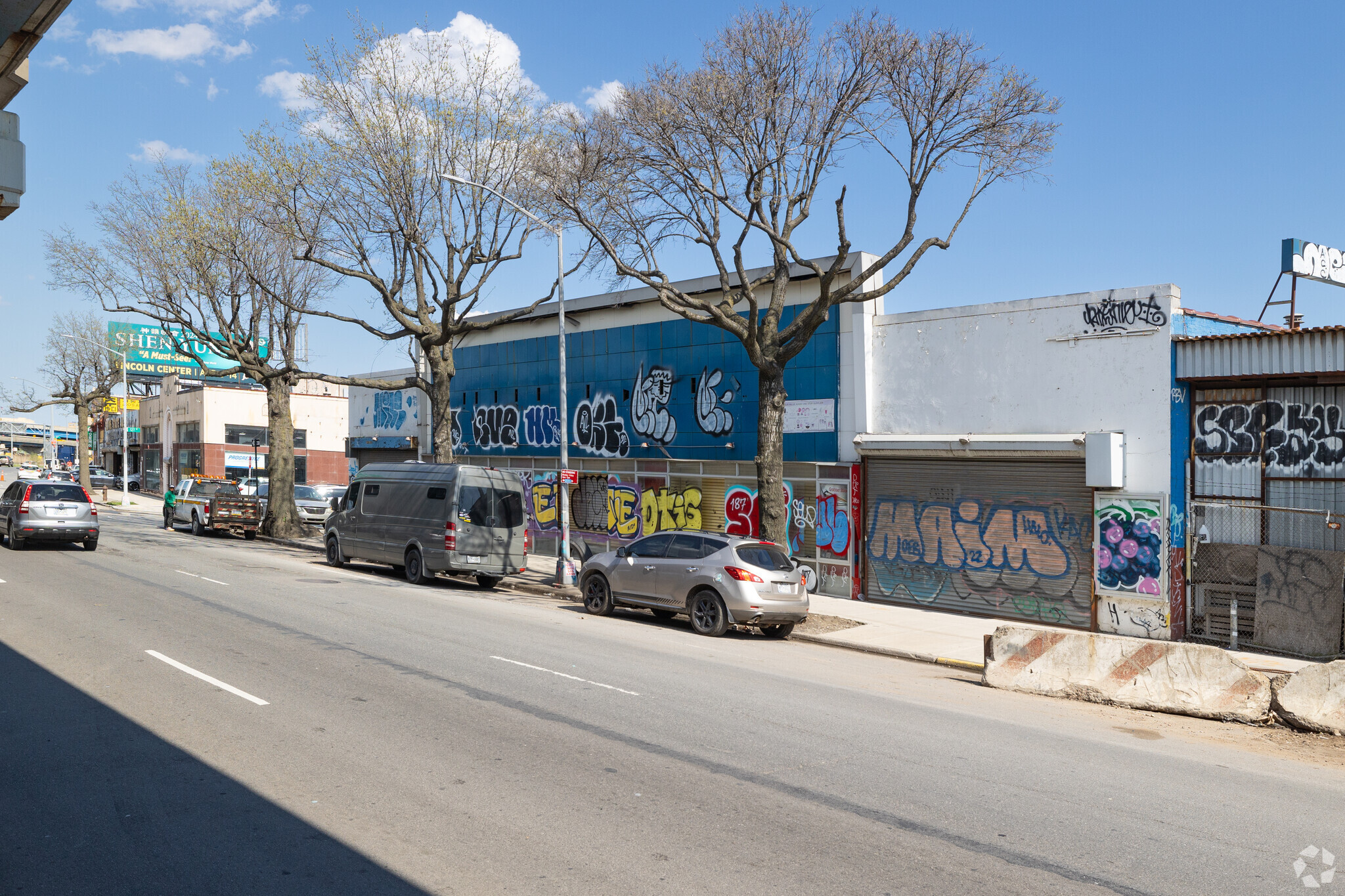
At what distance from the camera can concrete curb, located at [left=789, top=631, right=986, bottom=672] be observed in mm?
13727

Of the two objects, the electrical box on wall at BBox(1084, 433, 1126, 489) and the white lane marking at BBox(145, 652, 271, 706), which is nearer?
the white lane marking at BBox(145, 652, 271, 706)

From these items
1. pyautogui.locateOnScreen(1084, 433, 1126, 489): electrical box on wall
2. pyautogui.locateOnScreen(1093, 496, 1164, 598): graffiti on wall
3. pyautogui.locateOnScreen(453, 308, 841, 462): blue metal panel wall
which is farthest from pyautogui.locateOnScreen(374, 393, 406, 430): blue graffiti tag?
pyautogui.locateOnScreen(1093, 496, 1164, 598): graffiti on wall

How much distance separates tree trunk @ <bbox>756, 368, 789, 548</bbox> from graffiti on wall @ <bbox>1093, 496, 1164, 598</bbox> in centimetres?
537

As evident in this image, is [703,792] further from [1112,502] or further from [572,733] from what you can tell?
[1112,502]

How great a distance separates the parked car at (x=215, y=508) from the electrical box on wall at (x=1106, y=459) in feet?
86.9

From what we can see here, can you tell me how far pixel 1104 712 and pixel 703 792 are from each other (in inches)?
238

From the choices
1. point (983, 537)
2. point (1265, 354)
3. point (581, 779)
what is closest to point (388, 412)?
point (983, 537)

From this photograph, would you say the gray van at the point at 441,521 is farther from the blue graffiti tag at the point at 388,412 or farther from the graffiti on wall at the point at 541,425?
the blue graffiti tag at the point at 388,412

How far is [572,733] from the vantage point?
8344 mm

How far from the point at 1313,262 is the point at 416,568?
60.1ft

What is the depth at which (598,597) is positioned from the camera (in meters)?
17.2

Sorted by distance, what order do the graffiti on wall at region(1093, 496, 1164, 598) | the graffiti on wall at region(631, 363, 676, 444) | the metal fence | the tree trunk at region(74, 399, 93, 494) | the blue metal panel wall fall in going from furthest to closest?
the tree trunk at region(74, 399, 93, 494)
the graffiti on wall at region(631, 363, 676, 444)
the blue metal panel wall
the graffiti on wall at region(1093, 496, 1164, 598)
the metal fence

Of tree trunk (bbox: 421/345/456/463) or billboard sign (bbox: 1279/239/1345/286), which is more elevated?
billboard sign (bbox: 1279/239/1345/286)

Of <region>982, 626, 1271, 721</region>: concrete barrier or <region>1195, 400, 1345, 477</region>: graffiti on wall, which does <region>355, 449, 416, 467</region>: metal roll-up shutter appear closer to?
<region>1195, 400, 1345, 477</region>: graffiti on wall
